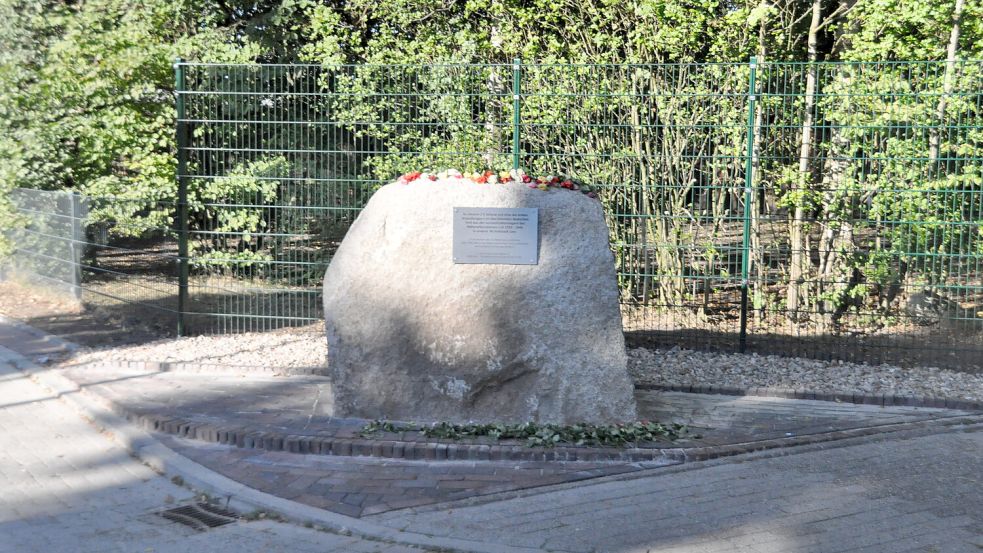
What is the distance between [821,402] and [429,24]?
28.1 feet

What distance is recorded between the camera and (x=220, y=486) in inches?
241

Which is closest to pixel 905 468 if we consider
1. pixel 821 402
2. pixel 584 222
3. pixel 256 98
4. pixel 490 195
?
pixel 821 402

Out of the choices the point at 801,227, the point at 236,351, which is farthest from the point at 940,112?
the point at 236,351

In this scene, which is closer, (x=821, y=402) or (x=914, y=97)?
(x=821, y=402)

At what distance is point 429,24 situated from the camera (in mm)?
14422

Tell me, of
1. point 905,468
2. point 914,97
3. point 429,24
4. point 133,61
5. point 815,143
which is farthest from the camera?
point 429,24

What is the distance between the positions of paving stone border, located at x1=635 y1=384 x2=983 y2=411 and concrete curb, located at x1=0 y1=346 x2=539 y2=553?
12.3 ft

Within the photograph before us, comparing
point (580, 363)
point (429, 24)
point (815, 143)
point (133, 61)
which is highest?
point (429, 24)

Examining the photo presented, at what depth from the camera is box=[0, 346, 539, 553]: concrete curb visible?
17.2 feet

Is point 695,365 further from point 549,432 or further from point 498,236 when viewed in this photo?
point 498,236

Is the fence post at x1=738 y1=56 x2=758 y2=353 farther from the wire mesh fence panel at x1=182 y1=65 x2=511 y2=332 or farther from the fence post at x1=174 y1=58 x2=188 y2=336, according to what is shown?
the fence post at x1=174 y1=58 x2=188 y2=336

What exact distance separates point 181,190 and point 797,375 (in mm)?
6529

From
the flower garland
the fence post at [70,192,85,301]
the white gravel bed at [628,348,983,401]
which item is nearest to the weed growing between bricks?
the white gravel bed at [628,348,983,401]

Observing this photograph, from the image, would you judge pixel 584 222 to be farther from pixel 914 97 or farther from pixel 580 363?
pixel 914 97
